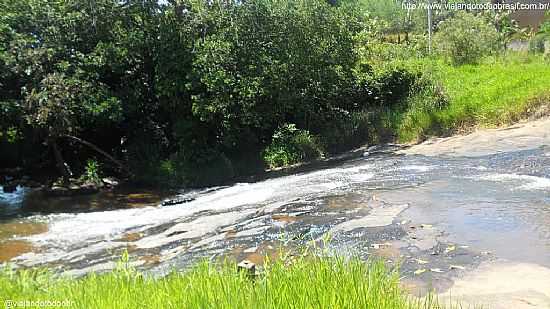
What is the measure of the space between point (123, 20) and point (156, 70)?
2021 mm

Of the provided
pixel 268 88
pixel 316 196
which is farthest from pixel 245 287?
pixel 268 88

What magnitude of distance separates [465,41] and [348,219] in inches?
675

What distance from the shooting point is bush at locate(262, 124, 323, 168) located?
17.4m

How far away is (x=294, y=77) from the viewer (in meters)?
17.7

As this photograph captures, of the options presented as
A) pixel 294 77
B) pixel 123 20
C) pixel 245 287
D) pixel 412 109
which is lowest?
pixel 245 287

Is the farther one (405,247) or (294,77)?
(294,77)

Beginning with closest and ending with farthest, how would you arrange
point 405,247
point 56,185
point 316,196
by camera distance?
point 405,247
point 316,196
point 56,185

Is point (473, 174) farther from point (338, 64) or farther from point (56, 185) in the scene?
point (56, 185)

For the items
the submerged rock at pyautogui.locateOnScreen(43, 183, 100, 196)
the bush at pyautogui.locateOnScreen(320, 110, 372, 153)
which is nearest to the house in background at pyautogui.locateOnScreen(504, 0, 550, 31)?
the bush at pyautogui.locateOnScreen(320, 110, 372, 153)

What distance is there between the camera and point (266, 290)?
3494 mm

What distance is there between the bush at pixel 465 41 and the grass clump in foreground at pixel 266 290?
2147 cm

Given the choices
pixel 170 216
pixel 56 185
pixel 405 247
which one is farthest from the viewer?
pixel 56 185

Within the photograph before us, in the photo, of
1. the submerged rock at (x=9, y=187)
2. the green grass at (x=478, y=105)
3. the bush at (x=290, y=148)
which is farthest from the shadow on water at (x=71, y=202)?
the green grass at (x=478, y=105)

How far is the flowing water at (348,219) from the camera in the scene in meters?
6.71
